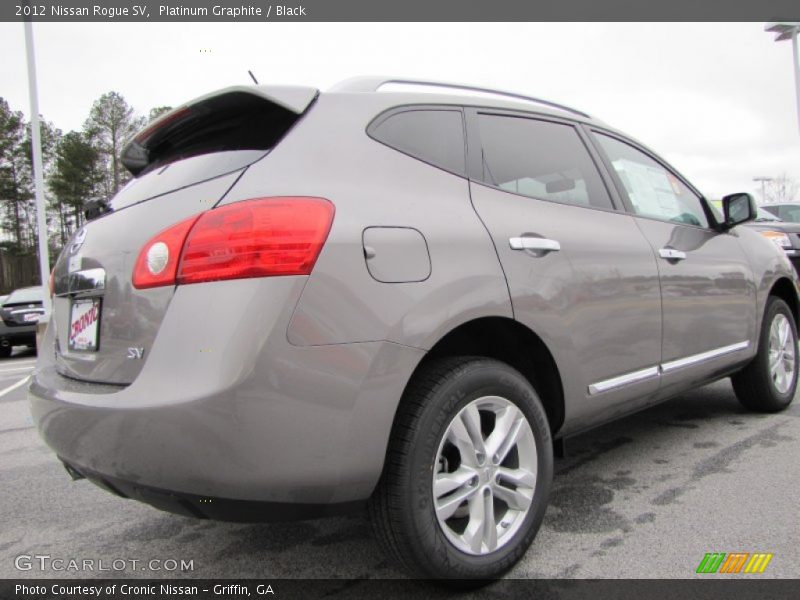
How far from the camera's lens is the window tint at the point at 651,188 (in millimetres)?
3051

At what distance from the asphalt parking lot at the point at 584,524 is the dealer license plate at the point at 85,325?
89 cm

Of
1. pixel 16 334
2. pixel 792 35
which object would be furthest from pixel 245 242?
pixel 792 35

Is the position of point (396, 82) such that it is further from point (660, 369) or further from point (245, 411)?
point (660, 369)

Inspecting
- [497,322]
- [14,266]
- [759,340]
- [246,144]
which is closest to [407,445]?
[497,322]

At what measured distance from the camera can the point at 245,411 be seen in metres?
1.56

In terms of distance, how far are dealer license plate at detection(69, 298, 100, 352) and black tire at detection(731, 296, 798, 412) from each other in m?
3.63

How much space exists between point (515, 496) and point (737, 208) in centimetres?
249

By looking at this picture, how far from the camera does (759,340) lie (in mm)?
3760

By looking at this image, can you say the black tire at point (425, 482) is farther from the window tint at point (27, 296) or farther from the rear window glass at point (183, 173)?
the window tint at point (27, 296)

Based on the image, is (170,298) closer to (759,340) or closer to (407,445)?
(407,445)

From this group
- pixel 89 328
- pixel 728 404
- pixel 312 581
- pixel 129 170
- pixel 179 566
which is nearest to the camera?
pixel 89 328

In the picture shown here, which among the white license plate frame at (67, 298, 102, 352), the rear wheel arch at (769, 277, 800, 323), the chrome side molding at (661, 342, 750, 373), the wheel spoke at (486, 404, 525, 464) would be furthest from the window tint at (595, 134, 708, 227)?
the white license plate frame at (67, 298, 102, 352)

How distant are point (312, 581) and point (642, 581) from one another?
1.09 metres

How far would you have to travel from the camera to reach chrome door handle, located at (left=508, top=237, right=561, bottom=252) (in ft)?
7.18
